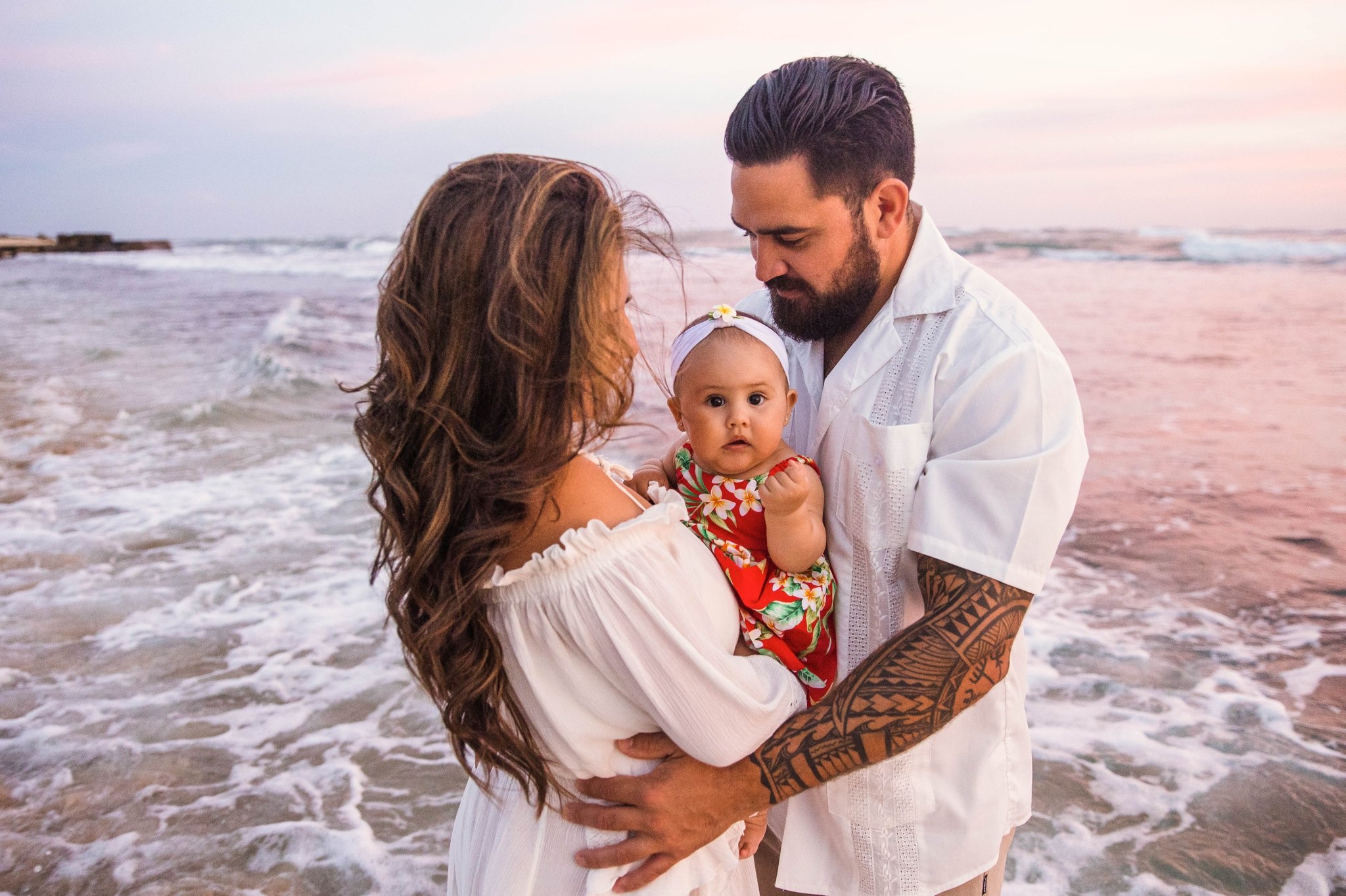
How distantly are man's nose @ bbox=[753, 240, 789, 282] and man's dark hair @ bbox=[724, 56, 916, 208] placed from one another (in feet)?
0.73

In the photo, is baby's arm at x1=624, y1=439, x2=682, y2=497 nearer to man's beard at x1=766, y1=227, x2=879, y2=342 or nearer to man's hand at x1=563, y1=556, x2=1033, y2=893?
man's beard at x1=766, y1=227, x2=879, y2=342

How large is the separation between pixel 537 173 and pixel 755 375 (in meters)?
0.89

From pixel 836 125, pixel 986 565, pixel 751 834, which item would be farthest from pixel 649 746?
pixel 836 125

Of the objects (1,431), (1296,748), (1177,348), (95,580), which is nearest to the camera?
(1296,748)

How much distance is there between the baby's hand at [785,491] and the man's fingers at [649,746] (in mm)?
605

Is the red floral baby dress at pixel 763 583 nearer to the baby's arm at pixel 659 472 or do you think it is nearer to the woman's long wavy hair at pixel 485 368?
the baby's arm at pixel 659 472

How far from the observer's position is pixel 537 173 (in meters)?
1.67

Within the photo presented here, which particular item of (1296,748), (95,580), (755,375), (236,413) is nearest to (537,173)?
(755,375)

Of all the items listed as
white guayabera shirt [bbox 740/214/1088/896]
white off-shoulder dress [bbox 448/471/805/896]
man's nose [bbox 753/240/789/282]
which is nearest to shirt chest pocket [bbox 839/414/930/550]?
white guayabera shirt [bbox 740/214/1088/896]

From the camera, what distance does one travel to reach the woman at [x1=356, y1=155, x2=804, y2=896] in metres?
1.67

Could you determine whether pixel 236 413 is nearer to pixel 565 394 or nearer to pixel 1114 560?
pixel 1114 560

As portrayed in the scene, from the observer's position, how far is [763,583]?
2.25 metres

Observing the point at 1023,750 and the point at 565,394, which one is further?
the point at 1023,750

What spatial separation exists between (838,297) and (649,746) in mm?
1352
